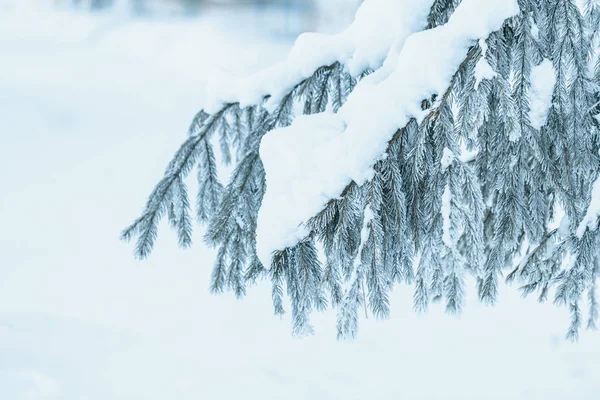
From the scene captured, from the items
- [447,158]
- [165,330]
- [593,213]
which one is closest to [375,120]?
[447,158]

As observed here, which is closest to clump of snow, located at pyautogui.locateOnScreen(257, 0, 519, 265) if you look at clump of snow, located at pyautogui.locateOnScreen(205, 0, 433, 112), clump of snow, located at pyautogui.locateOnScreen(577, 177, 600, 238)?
clump of snow, located at pyautogui.locateOnScreen(205, 0, 433, 112)

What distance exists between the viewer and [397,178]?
158cm

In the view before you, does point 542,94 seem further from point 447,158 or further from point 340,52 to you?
point 340,52

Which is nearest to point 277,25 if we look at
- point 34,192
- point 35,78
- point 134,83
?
point 134,83

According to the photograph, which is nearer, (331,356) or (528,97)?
(528,97)

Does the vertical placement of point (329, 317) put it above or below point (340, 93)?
below

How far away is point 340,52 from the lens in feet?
6.93

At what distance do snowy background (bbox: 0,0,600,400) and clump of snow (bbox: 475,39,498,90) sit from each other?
118 centimetres

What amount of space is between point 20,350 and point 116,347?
2.18ft

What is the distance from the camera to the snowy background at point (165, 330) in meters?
3.73

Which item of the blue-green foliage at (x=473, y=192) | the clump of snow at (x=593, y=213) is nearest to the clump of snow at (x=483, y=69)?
the blue-green foliage at (x=473, y=192)

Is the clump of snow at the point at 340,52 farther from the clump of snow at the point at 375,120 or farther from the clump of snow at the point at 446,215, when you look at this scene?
the clump of snow at the point at 446,215

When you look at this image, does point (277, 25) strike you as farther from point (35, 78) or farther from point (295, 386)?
point (295, 386)

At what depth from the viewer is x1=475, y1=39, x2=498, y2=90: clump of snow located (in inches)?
58.0
